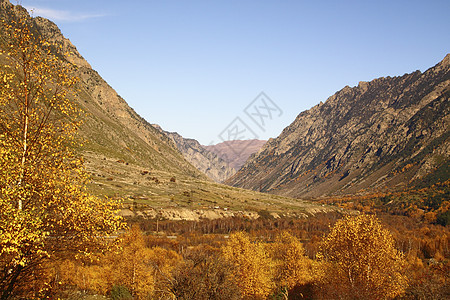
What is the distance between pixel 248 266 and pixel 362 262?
83.0 ft

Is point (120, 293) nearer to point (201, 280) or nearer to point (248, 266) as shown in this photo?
point (248, 266)

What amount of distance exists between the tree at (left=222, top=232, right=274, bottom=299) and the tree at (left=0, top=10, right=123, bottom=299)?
52455 millimetres

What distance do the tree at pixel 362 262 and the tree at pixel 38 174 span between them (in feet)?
155

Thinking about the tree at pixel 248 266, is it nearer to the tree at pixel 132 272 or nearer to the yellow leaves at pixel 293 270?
the yellow leaves at pixel 293 270

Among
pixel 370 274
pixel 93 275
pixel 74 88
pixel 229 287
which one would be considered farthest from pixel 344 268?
pixel 74 88

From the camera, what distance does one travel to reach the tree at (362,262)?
54281mm

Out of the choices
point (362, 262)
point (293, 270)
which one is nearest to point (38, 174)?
point (362, 262)

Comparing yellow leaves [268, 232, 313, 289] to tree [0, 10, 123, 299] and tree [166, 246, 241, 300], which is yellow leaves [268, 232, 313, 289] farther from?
tree [0, 10, 123, 299]

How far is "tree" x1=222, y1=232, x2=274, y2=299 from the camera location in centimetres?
6966

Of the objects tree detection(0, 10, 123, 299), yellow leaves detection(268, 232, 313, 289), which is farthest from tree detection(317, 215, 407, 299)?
tree detection(0, 10, 123, 299)

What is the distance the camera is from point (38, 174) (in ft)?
55.8

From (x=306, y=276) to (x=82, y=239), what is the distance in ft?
277

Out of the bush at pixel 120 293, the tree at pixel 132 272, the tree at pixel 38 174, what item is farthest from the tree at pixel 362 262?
the tree at pixel 38 174

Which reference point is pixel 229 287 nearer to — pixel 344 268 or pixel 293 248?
pixel 344 268
